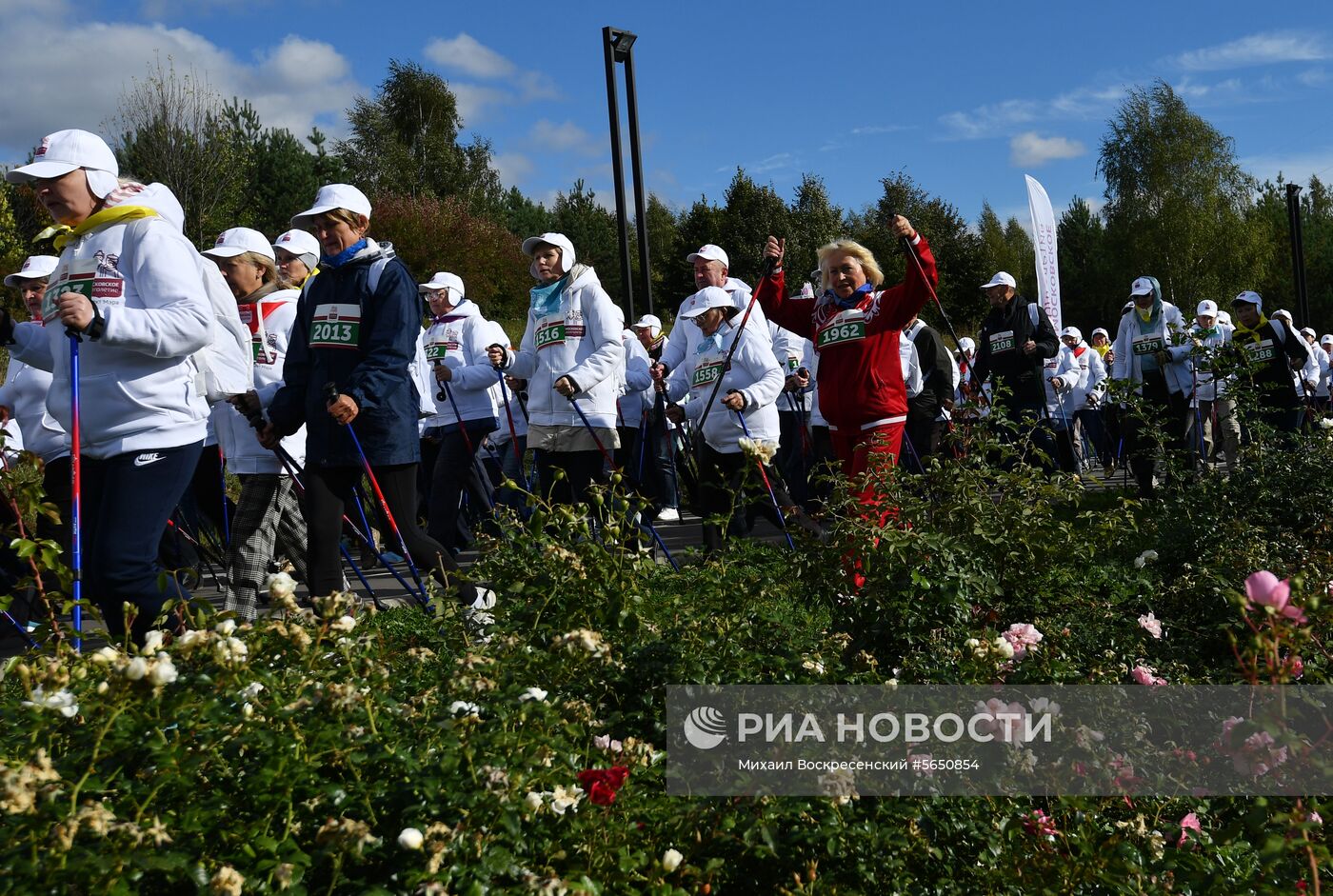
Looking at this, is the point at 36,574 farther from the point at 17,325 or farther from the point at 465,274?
the point at 465,274

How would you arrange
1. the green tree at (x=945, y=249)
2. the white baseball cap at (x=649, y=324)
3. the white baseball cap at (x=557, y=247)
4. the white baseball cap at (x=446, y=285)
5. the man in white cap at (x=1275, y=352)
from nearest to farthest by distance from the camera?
the white baseball cap at (x=557, y=247), the white baseball cap at (x=446, y=285), the man in white cap at (x=1275, y=352), the white baseball cap at (x=649, y=324), the green tree at (x=945, y=249)

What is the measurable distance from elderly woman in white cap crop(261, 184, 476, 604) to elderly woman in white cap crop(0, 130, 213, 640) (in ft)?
2.98

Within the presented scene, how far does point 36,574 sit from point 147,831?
155 cm

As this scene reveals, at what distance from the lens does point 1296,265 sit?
30.3m

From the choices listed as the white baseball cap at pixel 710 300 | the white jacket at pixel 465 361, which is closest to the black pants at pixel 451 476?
the white jacket at pixel 465 361

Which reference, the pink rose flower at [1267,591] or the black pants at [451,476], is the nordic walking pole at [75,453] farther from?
the black pants at [451,476]

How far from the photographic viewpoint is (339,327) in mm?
5648

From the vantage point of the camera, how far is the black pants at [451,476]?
8.78 m

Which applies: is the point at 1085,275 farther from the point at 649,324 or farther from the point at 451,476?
the point at 451,476

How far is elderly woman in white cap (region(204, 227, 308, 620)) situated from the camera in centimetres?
635

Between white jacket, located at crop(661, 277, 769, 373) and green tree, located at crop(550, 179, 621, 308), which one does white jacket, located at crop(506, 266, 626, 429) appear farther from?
green tree, located at crop(550, 179, 621, 308)

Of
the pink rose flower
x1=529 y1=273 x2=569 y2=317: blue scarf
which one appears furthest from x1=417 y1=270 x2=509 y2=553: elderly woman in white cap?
the pink rose flower

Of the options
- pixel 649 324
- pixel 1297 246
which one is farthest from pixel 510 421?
pixel 1297 246

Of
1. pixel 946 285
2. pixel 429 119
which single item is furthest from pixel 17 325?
pixel 429 119
